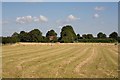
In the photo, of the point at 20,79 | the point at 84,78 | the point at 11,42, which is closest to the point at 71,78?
the point at 84,78

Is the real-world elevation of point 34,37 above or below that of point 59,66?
above

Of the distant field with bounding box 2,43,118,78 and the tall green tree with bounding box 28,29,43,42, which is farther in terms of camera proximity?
the tall green tree with bounding box 28,29,43,42

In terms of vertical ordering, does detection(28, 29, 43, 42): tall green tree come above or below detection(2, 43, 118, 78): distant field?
above

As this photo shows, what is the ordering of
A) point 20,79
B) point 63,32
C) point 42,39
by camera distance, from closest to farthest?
point 20,79
point 42,39
point 63,32

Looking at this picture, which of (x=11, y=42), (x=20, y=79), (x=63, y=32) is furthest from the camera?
(x=63, y=32)

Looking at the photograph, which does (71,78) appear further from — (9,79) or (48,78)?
(9,79)

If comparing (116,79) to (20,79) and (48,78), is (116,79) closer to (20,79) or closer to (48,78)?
(48,78)

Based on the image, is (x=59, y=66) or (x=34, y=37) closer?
(x=59, y=66)

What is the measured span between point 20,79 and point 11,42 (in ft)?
309

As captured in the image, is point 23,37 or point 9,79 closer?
point 9,79

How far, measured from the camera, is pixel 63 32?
185000 millimetres

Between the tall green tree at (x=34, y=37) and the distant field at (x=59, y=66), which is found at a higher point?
the tall green tree at (x=34, y=37)

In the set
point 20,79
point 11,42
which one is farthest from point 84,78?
point 11,42

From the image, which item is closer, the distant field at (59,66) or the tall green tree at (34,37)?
the distant field at (59,66)
